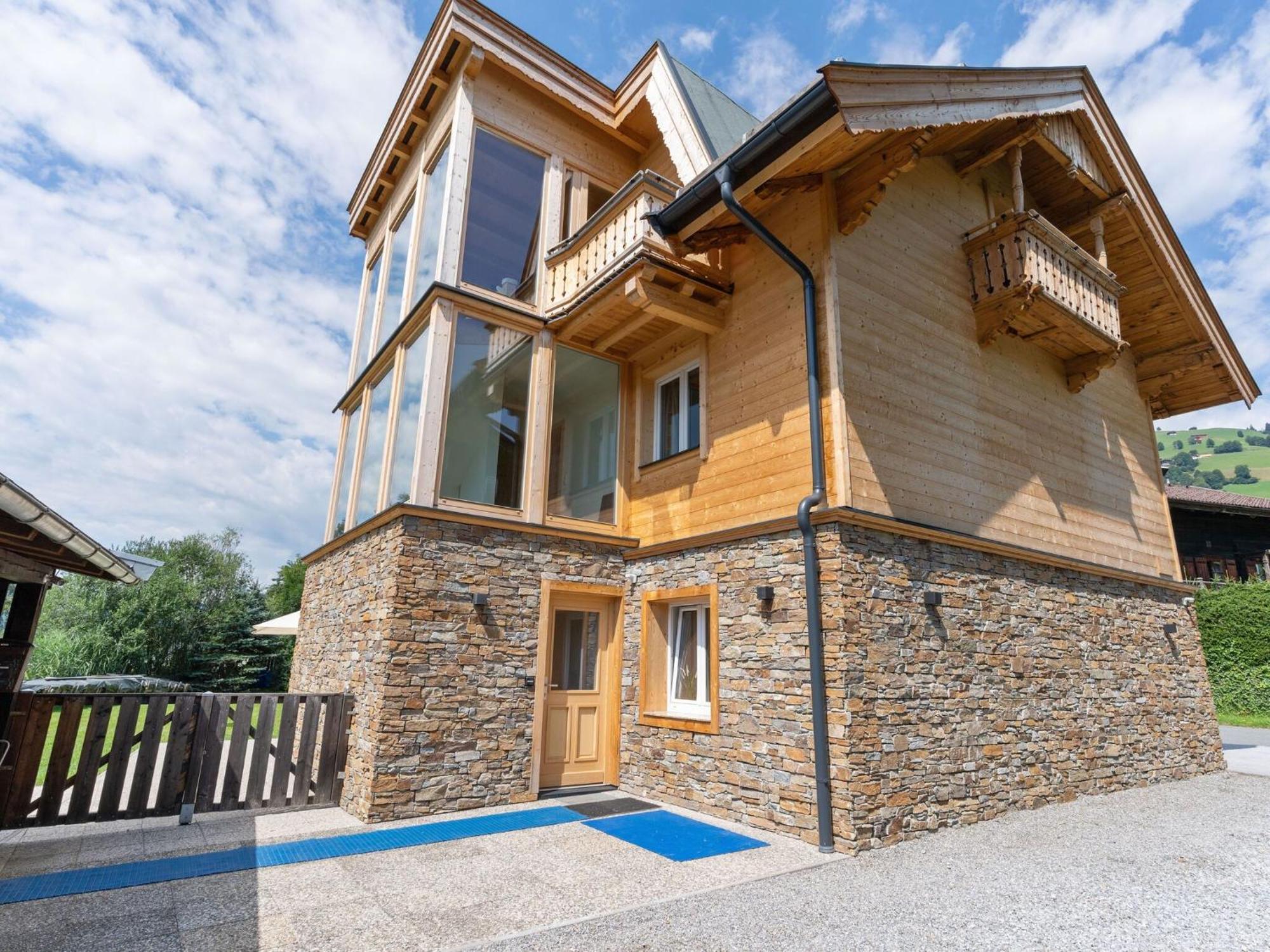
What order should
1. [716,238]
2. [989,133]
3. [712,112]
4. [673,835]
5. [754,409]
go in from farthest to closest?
[712,112], [989,133], [716,238], [754,409], [673,835]

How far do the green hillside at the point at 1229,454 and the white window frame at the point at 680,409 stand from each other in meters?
92.7

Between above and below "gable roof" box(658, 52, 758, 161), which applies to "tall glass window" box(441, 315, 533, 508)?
below

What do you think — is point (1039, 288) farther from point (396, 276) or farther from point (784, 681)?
point (396, 276)

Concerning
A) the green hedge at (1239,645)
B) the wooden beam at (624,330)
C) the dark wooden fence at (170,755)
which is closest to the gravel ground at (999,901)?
the dark wooden fence at (170,755)

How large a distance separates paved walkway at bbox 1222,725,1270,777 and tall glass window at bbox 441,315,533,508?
11758 mm

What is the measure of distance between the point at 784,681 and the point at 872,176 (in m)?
5.27

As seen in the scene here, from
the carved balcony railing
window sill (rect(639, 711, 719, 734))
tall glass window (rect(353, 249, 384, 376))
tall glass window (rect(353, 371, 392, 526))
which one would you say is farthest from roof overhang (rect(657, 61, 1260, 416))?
tall glass window (rect(353, 249, 384, 376))

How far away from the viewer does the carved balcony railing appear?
300 inches

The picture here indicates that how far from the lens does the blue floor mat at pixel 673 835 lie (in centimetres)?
550

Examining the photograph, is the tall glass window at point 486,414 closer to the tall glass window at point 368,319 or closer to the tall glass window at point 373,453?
the tall glass window at point 373,453

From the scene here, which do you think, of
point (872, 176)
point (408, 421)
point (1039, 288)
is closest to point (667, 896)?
point (408, 421)

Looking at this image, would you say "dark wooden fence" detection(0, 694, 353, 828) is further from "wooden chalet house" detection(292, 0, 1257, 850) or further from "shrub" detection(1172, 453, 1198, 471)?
"shrub" detection(1172, 453, 1198, 471)

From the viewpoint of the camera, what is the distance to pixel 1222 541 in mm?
23719

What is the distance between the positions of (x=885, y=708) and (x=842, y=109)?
533cm
